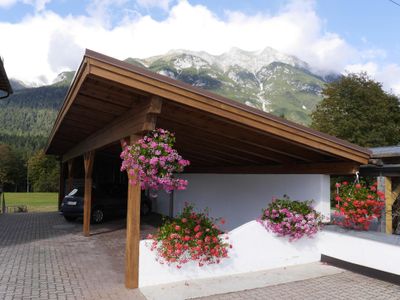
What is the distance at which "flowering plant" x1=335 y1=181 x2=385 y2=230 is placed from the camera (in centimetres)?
709

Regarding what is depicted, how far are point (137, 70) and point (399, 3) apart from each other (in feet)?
19.1

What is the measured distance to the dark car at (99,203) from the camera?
13031 millimetres

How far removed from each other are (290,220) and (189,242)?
83.1 inches

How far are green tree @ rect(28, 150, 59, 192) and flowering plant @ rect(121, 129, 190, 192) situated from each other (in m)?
58.9

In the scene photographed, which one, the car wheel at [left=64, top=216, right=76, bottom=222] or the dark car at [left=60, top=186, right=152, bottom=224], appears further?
the car wheel at [left=64, top=216, right=76, bottom=222]

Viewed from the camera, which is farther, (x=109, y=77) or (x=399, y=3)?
(x=399, y=3)

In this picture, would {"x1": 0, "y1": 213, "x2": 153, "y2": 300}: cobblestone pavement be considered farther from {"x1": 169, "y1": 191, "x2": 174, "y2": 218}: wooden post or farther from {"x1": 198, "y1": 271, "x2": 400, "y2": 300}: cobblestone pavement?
{"x1": 169, "y1": 191, "x2": 174, "y2": 218}: wooden post

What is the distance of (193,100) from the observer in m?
5.58

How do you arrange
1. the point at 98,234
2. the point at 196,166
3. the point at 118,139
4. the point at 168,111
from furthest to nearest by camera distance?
the point at 196,166, the point at 98,234, the point at 118,139, the point at 168,111

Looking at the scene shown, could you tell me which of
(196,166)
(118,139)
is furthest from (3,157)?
(118,139)

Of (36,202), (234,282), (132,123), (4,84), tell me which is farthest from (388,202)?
(36,202)

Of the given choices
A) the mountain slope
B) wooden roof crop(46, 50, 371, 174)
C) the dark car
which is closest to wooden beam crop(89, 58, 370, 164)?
wooden roof crop(46, 50, 371, 174)

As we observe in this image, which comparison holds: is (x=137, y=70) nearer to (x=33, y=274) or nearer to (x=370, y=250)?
(x=33, y=274)

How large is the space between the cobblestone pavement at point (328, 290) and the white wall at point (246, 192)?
6.37ft
